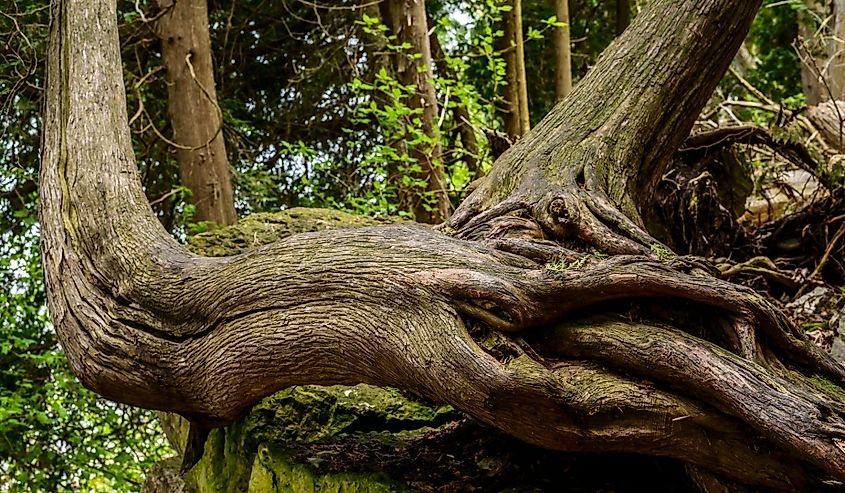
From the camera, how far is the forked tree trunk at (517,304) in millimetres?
2193

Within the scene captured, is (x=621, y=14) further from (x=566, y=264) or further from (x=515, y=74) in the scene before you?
(x=566, y=264)

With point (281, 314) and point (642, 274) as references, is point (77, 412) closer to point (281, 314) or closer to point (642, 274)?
point (281, 314)

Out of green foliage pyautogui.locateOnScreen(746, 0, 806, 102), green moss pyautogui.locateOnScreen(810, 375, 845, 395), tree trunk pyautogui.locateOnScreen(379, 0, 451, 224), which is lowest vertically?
green moss pyautogui.locateOnScreen(810, 375, 845, 395)

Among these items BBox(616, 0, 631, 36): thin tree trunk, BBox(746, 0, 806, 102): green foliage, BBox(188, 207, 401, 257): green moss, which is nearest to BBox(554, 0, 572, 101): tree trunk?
BBox(616, 0, 631, 36): thin tree trunk

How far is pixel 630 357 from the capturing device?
88.4 inches

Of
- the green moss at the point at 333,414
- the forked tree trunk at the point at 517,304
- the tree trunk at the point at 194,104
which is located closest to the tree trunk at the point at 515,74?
the tree trunk at the point at 194,104

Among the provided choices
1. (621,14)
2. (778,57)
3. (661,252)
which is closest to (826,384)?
(661,252)

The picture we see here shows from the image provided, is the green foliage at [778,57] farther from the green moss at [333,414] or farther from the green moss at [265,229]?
the green moss at [333,414]

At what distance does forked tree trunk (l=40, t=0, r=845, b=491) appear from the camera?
7.20ft

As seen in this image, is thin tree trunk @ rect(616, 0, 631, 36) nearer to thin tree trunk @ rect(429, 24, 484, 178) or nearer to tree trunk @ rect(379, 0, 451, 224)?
thin tree trunk @ rect(429, 24, 484, 178)

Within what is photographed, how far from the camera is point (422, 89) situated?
21.4 feet

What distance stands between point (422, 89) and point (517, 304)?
4.41 meters

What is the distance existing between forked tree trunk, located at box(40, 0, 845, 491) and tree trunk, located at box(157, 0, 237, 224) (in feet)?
7.75

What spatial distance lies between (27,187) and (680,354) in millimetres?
6244
